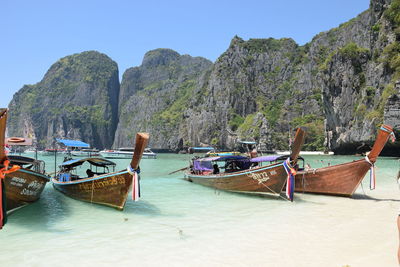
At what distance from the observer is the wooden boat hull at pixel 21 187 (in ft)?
35.1

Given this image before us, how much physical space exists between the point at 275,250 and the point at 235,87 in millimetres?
110674

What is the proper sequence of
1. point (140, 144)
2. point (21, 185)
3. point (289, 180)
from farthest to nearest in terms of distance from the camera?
1. point (289, 180)
2. point (21, 185)
3. point (140, 144)

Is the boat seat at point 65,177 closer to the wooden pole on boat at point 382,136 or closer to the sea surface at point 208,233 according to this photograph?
the sea surface at point 208,233

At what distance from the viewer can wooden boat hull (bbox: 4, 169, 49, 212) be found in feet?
35.1

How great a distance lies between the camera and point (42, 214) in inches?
463

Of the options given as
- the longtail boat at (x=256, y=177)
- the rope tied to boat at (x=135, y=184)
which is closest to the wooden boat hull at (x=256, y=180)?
the longtail boat at (x=256, y=177)

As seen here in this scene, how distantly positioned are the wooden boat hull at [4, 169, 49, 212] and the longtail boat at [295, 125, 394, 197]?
12.4 metres

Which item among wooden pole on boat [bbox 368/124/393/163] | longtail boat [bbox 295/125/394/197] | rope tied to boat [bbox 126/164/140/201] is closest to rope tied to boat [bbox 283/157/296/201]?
longtail boat [bbox 295/125/394/197]

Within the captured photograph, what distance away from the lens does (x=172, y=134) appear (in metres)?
142

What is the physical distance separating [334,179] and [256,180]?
12.0 ft

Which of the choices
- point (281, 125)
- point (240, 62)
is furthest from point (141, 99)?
point (281, 125)

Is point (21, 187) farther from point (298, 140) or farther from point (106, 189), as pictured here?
point (298, 140)

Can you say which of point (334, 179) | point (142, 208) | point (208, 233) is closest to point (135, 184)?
point (142, 208)

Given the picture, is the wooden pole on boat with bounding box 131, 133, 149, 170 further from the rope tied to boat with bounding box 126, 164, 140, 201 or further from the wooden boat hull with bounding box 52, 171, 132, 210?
the wooden boat hull with bounding box 52, 171, 132, 210
